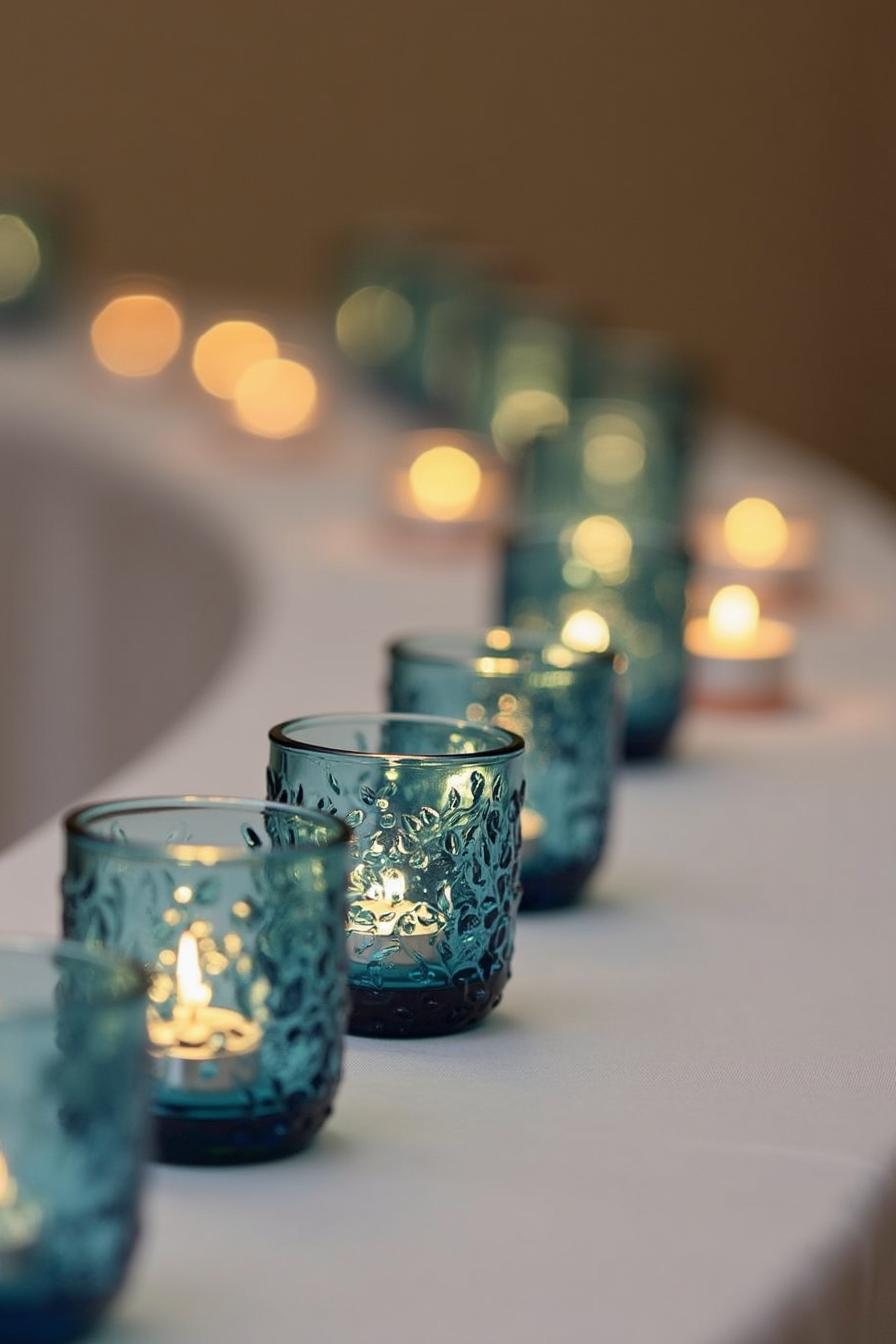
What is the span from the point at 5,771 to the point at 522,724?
1501mm

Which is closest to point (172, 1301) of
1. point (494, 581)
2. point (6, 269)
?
point (494, 581)

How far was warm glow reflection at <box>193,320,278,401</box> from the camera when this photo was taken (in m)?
2.75

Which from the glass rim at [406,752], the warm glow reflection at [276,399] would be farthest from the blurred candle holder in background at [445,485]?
the glass rim at [406,752]

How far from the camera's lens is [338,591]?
1.68m

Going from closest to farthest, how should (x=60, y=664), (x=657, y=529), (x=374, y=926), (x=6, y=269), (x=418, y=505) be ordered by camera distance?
(x=374, y=926) → (x=657, y=529) → (x=418, y=505) → (x=60, y=664) → (x=6, y=269)

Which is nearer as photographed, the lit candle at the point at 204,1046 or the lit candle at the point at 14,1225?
the lit candle at the point at 14,1225

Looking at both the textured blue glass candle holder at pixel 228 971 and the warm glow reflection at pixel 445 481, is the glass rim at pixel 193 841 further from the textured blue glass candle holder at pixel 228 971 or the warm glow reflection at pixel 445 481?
the warm glow reflection at pixel 445 481

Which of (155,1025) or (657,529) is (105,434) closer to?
(657,529)

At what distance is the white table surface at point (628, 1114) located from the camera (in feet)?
1.85

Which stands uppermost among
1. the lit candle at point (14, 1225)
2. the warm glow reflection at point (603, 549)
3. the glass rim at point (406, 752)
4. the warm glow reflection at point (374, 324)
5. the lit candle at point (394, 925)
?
the warm glow reflection at point (374, 324)

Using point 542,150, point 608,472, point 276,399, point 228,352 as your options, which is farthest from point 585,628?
point 542,150

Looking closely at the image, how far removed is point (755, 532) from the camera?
1923 millimetres

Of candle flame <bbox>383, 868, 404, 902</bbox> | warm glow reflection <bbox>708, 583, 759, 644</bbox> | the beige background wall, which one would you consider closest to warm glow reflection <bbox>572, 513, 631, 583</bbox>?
warm glow reflection <bbox>708, 583, 759, 644</bbox>

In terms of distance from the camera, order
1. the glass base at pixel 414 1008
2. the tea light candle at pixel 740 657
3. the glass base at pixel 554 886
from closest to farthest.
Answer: the glass base at pixel 414 1008 → the glass base at pixel 554 886 → the tea light candle at pixel 740 657
